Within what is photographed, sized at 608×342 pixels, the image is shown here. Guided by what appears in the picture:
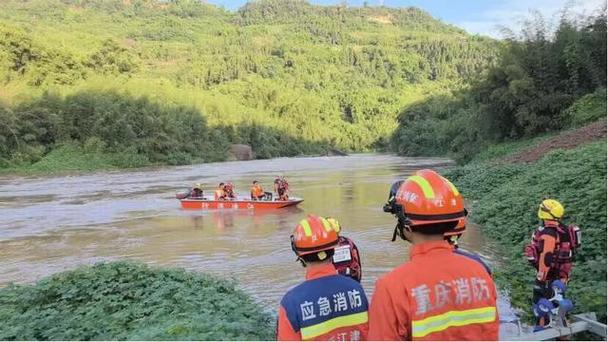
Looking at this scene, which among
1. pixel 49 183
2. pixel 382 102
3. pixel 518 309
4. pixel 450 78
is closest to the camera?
pixel 518 309

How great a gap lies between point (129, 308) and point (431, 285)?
518cm

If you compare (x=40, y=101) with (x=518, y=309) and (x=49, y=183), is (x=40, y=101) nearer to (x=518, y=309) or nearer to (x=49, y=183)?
(x=49, y=183)

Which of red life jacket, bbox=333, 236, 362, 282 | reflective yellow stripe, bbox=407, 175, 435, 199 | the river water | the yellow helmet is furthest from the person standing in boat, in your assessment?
reflective yellow stripe, bbox=407, 175, 435, 199

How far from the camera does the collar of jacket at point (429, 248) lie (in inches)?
92.5

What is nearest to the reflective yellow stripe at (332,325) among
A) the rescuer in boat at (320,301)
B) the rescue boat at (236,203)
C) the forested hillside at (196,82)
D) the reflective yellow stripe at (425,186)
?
the rescuer in boat at (320,301)

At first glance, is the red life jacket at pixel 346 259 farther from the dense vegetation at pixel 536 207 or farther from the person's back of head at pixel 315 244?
the person's back of head at pixel 315 244

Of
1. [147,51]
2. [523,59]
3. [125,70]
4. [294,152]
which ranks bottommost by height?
[294,152]

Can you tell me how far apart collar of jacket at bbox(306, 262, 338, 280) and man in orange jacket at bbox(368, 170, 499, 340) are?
704mm

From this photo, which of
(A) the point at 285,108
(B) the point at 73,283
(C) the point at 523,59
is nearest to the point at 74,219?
(B) the point at 73,283

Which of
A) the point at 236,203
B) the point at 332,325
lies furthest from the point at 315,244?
the point at 236,203

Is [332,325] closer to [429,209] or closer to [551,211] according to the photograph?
[429,209]

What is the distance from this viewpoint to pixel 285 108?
95.8m

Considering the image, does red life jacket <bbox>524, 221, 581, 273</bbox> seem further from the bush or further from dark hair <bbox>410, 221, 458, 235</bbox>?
the bush

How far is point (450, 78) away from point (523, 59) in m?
131
